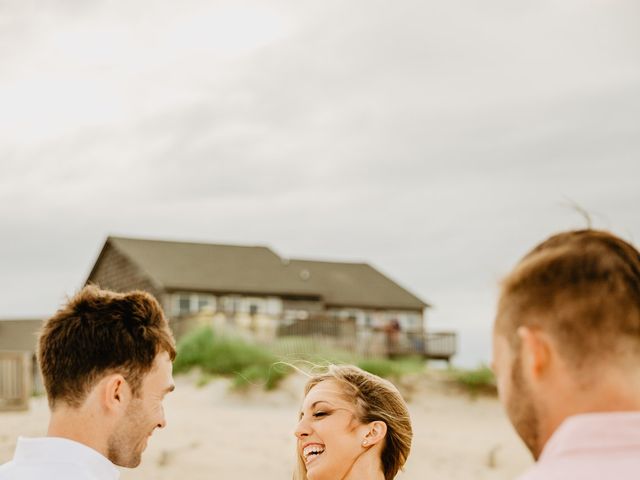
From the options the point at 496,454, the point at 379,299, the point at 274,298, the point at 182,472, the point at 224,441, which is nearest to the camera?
the point at 182,472

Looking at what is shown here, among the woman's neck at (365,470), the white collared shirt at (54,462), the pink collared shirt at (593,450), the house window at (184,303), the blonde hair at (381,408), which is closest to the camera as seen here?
the pink collared shirt at (593,450)

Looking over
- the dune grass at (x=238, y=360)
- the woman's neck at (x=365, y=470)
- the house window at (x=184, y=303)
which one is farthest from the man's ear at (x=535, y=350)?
the house window at (x=184, y=303)

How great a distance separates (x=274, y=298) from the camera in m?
41.2

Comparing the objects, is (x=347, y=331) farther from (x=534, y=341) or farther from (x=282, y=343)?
(x=534, y=341)

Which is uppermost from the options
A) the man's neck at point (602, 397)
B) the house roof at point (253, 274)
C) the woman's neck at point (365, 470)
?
the man's neck at point (602, 397)

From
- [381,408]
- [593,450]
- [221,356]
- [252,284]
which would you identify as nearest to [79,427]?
[593,450]

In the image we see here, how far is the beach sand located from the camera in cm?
1416

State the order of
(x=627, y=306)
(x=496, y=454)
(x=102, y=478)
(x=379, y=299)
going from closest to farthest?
1. (x=627, y=306)
2. (x=102, y=478)
3. (x=496, y=454)
4. (x=379, y=299)

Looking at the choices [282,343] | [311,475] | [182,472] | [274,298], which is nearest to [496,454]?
[182,472]

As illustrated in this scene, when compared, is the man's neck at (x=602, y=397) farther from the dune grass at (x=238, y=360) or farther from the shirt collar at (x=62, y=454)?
the dune grass at (x=238, y=360)

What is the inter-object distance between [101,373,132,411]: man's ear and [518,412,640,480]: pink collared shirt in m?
1.55

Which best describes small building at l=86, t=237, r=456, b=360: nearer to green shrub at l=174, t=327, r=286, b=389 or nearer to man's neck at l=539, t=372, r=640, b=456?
green shrub at l=174, t=327, r=286, b=389

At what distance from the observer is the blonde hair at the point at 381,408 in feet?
14.0

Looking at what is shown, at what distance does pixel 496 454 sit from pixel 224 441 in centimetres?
483
